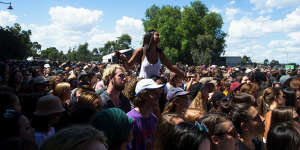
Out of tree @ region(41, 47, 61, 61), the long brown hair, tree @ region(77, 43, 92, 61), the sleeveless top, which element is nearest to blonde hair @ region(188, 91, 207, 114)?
the sleeveless top

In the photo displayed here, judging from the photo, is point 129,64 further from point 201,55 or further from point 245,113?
point 201,55

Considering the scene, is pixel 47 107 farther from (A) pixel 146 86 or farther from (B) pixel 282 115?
(B) pixel 282 115

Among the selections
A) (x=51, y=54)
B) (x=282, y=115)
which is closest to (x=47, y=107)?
(x=282, y=115)

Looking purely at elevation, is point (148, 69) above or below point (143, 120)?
above

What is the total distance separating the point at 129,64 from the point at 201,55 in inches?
1770

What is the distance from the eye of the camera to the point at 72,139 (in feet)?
4.57

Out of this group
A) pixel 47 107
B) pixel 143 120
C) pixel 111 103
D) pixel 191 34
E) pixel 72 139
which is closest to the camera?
pixel 72 139

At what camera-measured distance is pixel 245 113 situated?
321 centimetres

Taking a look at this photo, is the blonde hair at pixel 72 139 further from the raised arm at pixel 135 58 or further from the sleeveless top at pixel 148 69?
the sleeveless top at pixel 148 69

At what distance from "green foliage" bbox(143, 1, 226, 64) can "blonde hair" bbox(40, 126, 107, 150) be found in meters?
46.7

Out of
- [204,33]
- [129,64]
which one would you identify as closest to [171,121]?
[129,64]

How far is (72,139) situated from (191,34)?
50.8 meters

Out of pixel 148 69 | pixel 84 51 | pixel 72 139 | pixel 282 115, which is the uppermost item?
pixel 84 51

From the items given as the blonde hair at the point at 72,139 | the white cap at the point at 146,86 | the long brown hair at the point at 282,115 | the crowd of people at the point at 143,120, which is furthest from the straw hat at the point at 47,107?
the long brown hair at the point at 282,115
